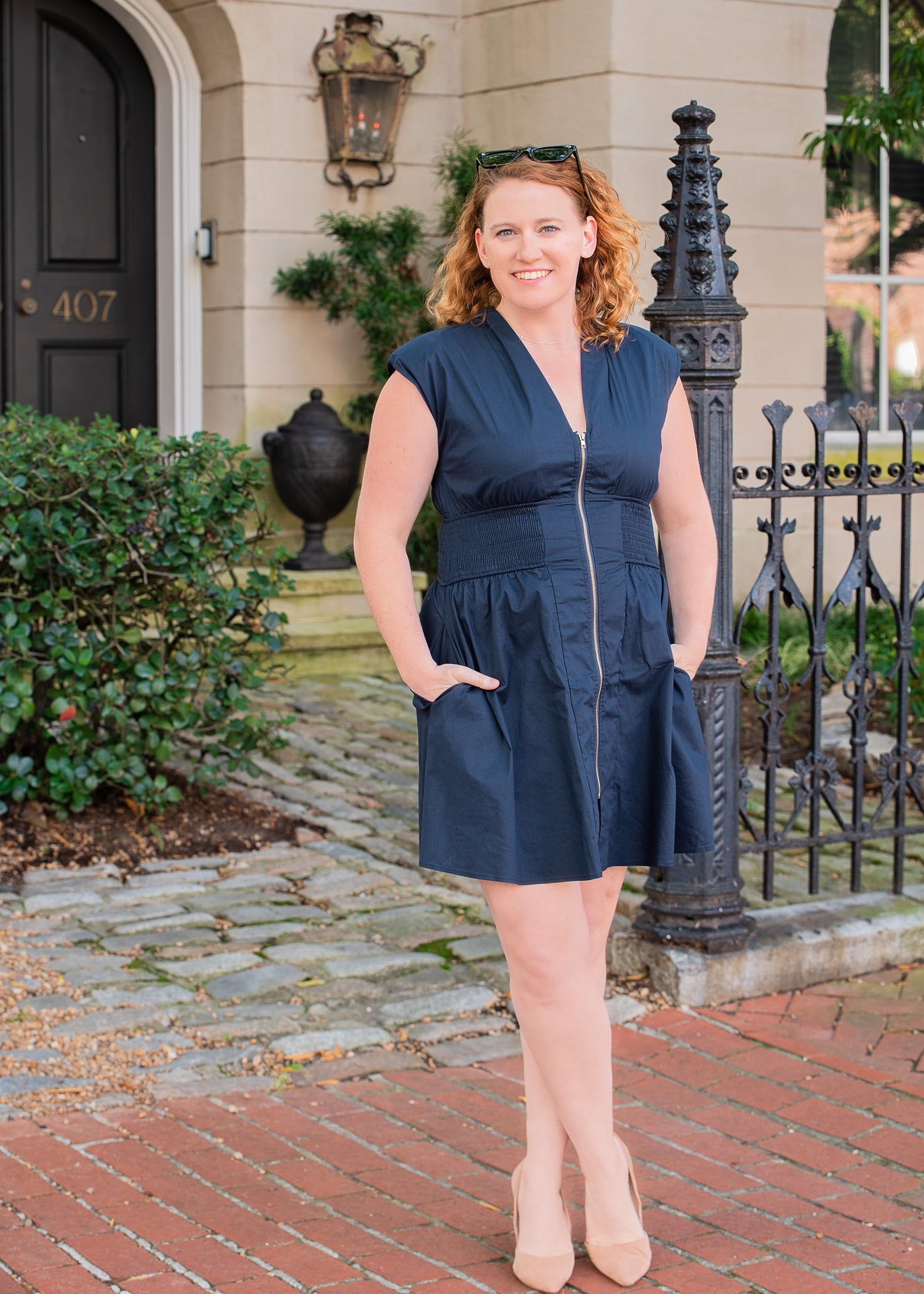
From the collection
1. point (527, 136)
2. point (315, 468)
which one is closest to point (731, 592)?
point (315, 468)

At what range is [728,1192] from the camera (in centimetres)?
290

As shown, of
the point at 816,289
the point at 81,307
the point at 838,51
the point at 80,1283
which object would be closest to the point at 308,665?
the point at 81,307

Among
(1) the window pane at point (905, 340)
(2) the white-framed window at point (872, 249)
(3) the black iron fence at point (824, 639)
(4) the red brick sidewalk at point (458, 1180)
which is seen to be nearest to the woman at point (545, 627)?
(4) the red brick sidewalk at point (458, 1180)

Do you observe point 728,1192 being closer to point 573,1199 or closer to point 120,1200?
point 573,1199

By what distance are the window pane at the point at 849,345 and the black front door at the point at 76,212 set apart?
378 cm

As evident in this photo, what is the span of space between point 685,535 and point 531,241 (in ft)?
2.00

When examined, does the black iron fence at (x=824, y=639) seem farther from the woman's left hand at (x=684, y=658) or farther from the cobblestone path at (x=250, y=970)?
the woman's left hand at (x=684, y=658)

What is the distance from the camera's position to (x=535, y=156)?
2.51 meters

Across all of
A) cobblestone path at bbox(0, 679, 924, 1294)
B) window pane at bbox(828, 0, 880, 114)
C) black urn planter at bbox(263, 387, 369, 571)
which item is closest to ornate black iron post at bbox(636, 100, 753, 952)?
cobblestone path at bbox(0, 679, 924, 1294)

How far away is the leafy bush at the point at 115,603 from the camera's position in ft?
15.5

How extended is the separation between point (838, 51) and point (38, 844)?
6.47 metres

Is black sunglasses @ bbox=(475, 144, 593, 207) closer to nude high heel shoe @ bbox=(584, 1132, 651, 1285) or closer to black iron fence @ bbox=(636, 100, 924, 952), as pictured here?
black iron fence @ bbox=(636, 100, 924, 952)

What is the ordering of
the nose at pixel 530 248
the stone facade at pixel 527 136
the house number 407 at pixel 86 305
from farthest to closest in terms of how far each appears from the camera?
1. the house number 407 at pixel 86 305
2. the stone facade at pixel 527 136
3. the nose at pixel 530 248

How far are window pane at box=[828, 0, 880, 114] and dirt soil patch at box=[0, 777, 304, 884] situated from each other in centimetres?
565
